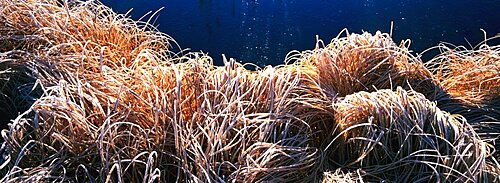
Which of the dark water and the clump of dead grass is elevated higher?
the dark water

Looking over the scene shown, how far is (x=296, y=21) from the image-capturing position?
3.77 m

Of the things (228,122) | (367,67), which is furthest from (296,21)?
(228,122)

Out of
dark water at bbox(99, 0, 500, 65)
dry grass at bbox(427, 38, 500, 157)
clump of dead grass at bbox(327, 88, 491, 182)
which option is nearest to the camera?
clump of dead grass at bbox(327, 88, 491, 182)

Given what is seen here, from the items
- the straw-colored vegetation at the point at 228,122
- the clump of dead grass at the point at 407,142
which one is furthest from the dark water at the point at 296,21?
the clump of dead grass at the point at 407,142

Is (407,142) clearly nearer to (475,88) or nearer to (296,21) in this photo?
(475,88)

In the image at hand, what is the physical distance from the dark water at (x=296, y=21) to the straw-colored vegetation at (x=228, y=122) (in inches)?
53.1

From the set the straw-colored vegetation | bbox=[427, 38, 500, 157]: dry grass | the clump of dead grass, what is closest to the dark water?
bbox=[427, 38, 500, 157]: dry grass

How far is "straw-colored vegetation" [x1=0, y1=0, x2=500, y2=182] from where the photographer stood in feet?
5.19

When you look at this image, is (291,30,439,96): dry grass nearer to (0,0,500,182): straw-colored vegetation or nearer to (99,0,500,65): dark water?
(0,0,500,182): straw-colored vegetation

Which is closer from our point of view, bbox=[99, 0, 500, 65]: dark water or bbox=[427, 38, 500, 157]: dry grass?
bbox=[427, 38, 500, 157]: dry grass

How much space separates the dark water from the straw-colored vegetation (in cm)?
135

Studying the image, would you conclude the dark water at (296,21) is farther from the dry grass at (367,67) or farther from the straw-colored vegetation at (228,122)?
the straw-colored vegetation at (228,122)

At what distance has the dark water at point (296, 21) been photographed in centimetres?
350

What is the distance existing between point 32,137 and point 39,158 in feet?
0.22
